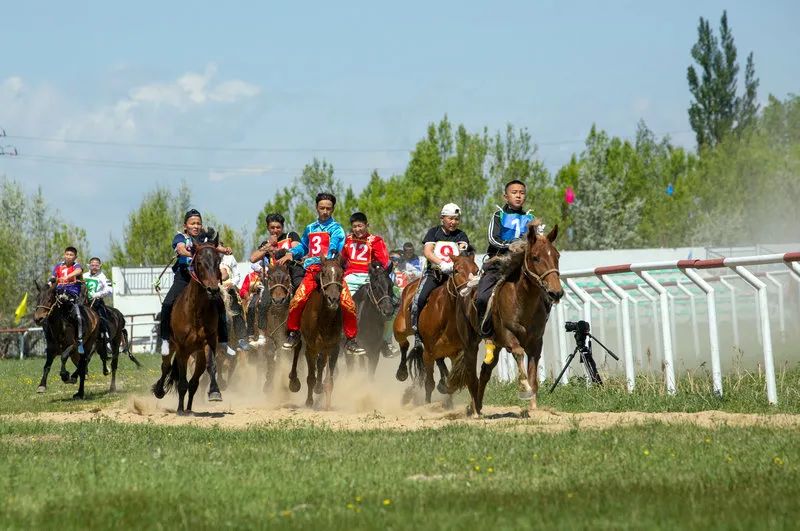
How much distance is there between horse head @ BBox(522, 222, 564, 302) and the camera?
45.9ft

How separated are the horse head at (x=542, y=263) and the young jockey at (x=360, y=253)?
693 centimetres

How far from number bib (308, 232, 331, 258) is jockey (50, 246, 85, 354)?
21.4 ft

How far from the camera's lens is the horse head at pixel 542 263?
45.9 ft

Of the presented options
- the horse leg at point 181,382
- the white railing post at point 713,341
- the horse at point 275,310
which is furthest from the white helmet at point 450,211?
the horse at point 275,310

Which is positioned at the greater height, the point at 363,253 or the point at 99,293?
the point at 363,253

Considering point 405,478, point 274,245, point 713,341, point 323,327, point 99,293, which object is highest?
point 274,245

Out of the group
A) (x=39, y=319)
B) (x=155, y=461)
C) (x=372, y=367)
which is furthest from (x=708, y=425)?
(x=39, y=319)

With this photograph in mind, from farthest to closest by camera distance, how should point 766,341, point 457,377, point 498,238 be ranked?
point 457,377
point 498,238
point 766,341

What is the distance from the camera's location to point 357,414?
56.7 ft

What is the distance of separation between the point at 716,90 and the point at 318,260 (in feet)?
256

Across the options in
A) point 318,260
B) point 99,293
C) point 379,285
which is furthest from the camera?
point 99,293

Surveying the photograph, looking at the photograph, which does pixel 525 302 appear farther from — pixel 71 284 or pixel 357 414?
pixel 71 284

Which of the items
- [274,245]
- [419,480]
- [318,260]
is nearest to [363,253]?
[274,245]

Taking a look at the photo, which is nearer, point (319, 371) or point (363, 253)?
point (319, 371)
